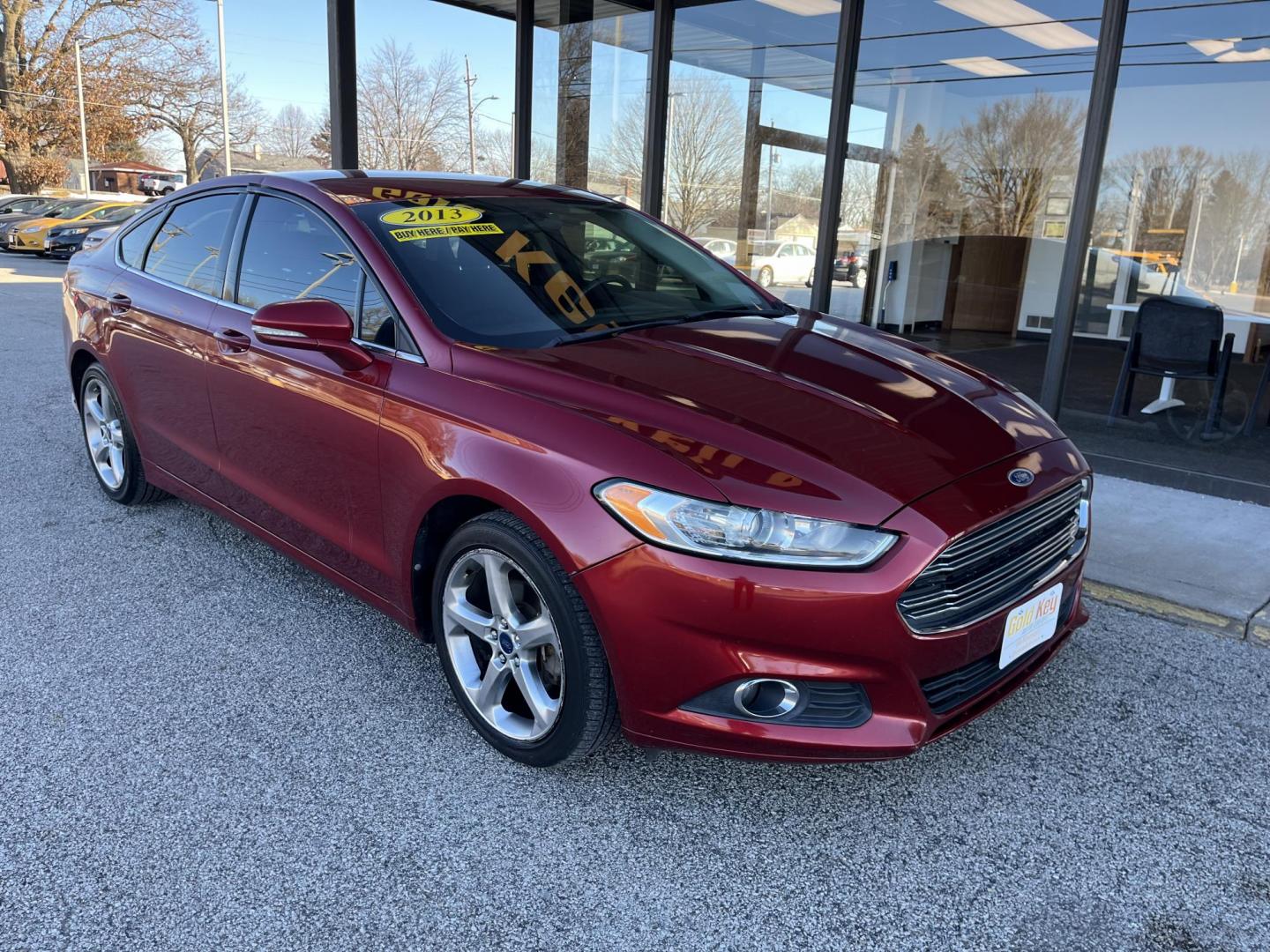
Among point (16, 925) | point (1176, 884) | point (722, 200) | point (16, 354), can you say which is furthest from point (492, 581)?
point (16, 354)

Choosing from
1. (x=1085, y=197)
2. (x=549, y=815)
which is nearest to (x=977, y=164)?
(x=1085, y=197)

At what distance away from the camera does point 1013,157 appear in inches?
380

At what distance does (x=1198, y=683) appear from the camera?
10.8 feet

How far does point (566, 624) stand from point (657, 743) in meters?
0.38

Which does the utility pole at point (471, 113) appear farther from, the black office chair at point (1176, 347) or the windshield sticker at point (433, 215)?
the windshield sticker at point (433, 215)

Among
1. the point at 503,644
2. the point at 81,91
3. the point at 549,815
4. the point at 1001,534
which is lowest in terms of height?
the point at 549,815

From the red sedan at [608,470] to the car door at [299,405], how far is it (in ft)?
0.04

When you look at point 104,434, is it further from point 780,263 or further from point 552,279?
point 780,263

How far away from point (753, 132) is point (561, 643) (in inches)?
271

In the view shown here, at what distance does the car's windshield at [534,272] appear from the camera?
3018mm

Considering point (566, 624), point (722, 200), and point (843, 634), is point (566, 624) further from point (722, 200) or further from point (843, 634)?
point (722, 200)

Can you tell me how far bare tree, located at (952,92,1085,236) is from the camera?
8.46 m

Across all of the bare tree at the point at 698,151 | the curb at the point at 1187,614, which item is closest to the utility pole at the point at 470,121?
the bare tree at the point at 698,151

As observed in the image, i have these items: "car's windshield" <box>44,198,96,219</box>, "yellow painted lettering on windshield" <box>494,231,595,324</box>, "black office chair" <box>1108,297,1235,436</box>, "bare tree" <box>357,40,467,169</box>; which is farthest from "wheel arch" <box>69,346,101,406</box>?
"car's windshield" <box>44,198,96,219</box>
